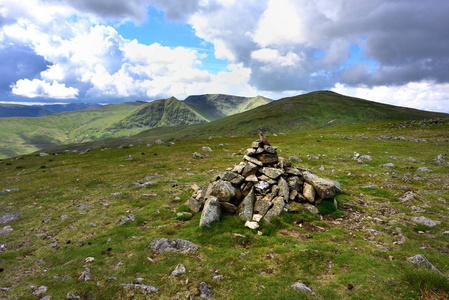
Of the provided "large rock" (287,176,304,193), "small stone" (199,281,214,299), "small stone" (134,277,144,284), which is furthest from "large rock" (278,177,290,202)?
"small stone" (134,277,144,284)

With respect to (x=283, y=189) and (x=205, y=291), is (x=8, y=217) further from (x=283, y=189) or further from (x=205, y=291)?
(x=283, y=189)

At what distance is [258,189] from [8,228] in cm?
2038

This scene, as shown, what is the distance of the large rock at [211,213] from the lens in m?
15.3

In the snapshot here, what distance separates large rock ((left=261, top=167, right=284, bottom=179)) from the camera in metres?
17.8

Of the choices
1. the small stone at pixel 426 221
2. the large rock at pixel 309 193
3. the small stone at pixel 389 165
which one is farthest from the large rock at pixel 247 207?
the small stone at pixel 389 165

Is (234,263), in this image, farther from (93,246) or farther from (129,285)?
(93,246)

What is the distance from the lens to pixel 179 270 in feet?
37.3

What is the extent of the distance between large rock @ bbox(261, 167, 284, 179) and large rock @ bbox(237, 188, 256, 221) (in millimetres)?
2080

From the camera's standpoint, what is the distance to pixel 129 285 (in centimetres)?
1052

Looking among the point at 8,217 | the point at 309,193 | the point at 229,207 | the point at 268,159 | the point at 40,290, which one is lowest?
the point at 8,217

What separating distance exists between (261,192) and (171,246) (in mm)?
7703

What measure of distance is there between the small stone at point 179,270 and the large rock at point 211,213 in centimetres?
377

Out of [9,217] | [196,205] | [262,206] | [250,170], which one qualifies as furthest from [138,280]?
[9,217]

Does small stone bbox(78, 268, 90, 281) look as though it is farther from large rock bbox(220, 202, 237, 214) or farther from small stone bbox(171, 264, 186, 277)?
large rock bbox(220, 202, 237, 214)
